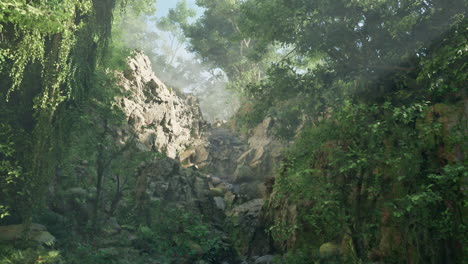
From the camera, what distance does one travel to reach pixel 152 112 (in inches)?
915

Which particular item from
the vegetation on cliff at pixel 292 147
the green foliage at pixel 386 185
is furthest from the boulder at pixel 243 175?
the green foliage at pixel 386 185

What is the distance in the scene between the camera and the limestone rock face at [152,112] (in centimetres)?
2059

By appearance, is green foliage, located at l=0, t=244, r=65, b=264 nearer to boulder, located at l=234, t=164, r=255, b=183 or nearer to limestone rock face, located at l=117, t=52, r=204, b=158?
limestone rock face, located at l=117, t=52, r=204, b=158

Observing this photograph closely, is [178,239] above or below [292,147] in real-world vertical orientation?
below

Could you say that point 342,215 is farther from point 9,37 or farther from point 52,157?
point 9,37

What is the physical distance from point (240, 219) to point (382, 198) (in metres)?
7.38

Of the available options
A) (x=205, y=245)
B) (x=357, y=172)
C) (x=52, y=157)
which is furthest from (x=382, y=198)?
(x=52, y=157)

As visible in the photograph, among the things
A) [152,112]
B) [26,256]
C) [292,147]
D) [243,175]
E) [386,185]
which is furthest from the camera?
[152,112]

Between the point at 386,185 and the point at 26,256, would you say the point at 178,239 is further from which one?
the point at 386,185

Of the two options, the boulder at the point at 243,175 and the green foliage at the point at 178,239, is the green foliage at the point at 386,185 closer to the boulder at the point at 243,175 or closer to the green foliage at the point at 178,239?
the green foliage at the point at 178,239

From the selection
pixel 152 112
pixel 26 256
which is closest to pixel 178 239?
pixel 26 256

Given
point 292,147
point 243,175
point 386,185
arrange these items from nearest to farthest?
point 386,185, point 292,147, point 243,175

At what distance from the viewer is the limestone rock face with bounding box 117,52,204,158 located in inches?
811

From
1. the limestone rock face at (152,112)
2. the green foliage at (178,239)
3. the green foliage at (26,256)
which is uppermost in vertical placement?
the limestone rock face at (152,112)
